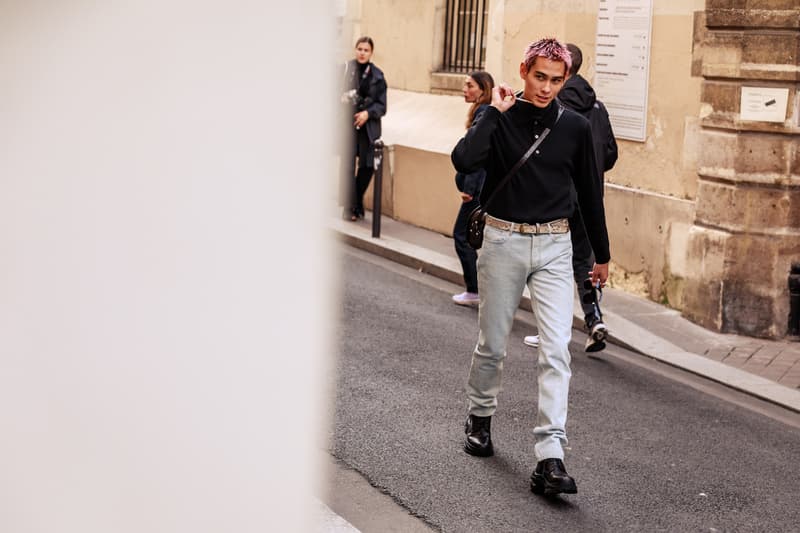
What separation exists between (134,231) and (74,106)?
0.67 ft

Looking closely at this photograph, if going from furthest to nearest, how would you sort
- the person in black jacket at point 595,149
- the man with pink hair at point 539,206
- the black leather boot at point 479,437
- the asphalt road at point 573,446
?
1. the person in black jacket at point 595,149
2. the black leather boot at point 479,437
3. the man with pink hair at point 539,206
4. the asphalt road at point 573,446

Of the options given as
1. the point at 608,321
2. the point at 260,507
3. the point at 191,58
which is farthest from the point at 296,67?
the point at 608,321

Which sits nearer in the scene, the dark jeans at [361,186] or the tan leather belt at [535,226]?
the tan leather belt at [535,226]

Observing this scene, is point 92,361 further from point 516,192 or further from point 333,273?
point 516,192

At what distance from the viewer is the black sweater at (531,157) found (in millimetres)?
5188

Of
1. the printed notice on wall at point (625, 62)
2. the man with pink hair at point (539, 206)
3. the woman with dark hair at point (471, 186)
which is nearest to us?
the man with pink hair at point (539, 206)

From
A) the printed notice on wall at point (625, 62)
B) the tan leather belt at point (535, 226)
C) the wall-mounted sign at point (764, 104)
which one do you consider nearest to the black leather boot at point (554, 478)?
the tan leather belt at point (535, 226)

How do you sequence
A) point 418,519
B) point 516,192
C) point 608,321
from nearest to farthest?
point 418,519
point 516,192
point 608,321

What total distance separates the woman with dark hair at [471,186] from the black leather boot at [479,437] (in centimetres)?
218

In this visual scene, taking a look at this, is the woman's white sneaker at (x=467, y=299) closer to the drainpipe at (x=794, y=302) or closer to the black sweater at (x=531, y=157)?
the drainpipe at (x=794, y=302)

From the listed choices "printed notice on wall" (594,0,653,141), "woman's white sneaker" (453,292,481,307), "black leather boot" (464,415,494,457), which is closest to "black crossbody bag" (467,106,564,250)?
"black leather boot" (464,415,494,457)

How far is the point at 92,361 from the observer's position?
193 centimetres

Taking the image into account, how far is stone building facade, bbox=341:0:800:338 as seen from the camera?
8508 mm

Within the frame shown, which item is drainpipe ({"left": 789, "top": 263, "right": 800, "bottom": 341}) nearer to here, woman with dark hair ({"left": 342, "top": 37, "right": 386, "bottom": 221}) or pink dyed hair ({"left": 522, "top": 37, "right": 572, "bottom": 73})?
pink dyed hair ({"left": 522, "top": 37, "right": 572, "bottom": 73})
